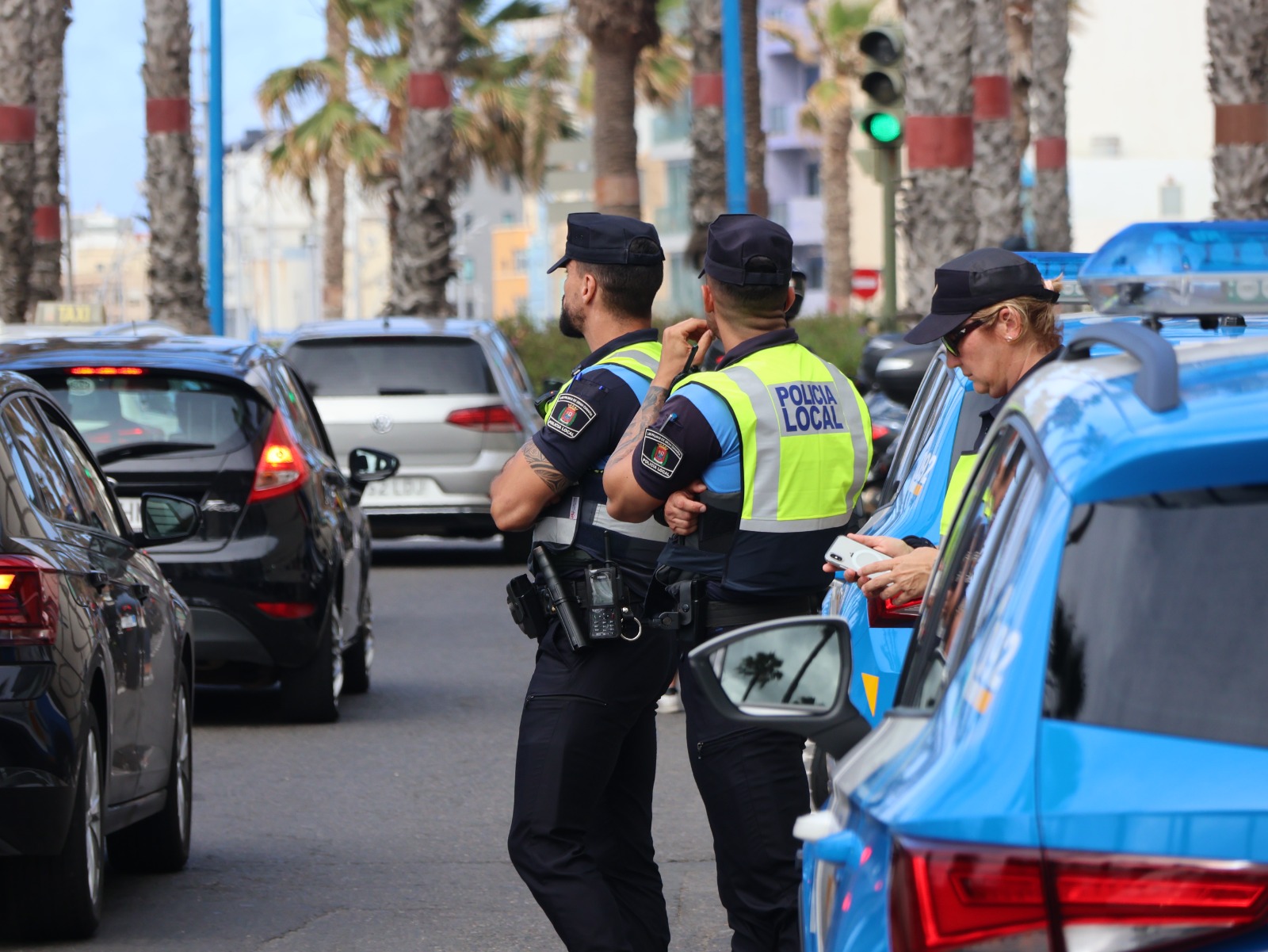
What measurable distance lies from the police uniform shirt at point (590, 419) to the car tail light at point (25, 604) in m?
1.44

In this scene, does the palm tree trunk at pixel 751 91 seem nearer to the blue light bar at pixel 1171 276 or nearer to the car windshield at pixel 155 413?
the car windshield at pixel 155 413

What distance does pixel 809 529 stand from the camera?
4.86 meters

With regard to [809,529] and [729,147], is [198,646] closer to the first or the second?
[809,529]

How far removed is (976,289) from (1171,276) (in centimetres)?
206

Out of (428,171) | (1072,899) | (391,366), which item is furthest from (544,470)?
(428,171)

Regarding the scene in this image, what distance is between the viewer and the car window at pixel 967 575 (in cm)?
279

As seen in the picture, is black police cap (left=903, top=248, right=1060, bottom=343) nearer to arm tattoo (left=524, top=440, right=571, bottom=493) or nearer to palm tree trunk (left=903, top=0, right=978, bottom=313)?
arm tattoo (left=524, top=440, right=571, bottom=493)

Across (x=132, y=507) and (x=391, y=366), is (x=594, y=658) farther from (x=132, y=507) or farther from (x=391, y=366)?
(x=391, y=366)

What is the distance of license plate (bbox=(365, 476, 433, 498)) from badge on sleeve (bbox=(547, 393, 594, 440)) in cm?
1237

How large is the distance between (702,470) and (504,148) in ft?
142

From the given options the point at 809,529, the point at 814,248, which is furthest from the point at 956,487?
the point at 814,248

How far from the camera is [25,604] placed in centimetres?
565

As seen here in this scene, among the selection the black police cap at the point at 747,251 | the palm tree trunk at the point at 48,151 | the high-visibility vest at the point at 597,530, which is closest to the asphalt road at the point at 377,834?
the high-visibility vest at the point at 597,530

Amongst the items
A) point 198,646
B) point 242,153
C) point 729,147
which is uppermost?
point 242,153
